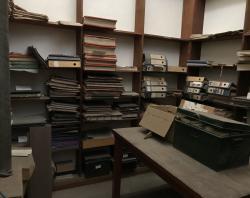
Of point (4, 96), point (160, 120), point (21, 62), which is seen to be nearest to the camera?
point (4, 96)

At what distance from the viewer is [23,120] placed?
232 cm

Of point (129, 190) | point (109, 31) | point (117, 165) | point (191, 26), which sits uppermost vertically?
point (191, 26)

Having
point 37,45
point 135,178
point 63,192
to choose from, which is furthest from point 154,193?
point 37,45

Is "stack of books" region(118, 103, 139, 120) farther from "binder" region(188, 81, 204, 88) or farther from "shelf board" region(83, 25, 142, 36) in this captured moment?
"shelf board" region(83, 25, 142, 36)

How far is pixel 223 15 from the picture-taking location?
294cm

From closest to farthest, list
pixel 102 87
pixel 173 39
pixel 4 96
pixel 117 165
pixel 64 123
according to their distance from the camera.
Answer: pixel 4 96 < pixel 117 165 < pixel 64 123 < pixel 102 87 < pixel 173 39

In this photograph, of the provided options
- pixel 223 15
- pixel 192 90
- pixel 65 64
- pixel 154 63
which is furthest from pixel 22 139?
pixel 223 15

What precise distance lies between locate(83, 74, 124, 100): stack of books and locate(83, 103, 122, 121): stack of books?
0.34 ft

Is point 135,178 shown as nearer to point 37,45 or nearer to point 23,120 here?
point 23,120

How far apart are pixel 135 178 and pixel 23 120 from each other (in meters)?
1.48

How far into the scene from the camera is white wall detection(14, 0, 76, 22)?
7.87 feet

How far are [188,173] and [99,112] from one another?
1.48m

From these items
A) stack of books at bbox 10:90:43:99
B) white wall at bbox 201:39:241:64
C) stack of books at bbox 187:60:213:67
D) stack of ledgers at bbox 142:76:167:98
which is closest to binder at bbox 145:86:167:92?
stack of ledgers at bbox 142:76:167:98

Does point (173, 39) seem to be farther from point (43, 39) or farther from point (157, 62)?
point (43, 39)
